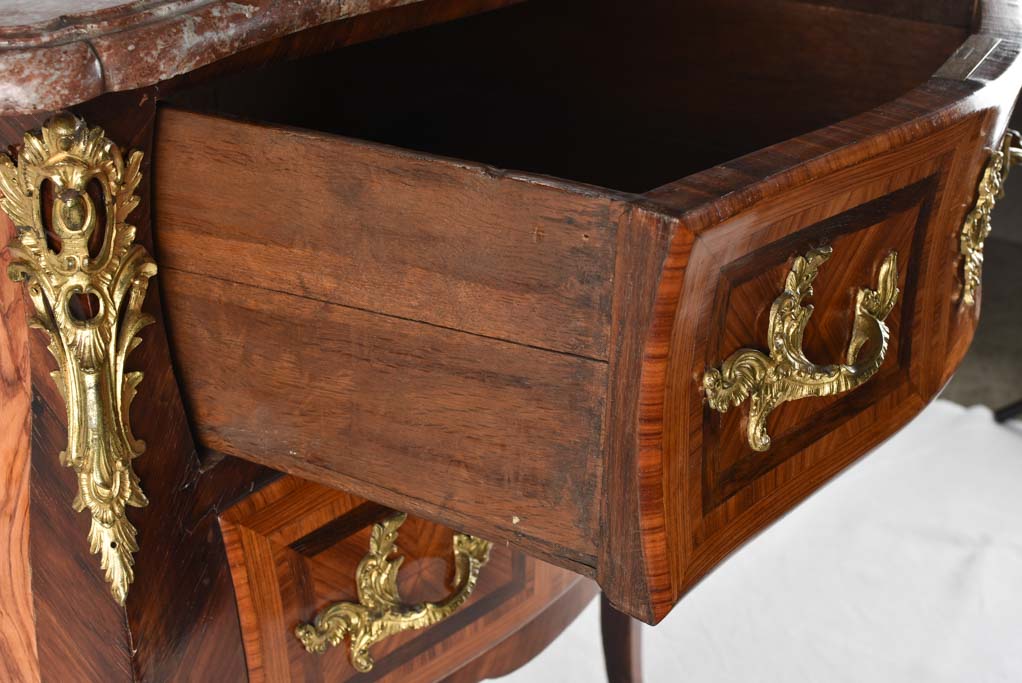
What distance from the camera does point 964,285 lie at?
79cm

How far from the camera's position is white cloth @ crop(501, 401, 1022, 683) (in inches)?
56.9

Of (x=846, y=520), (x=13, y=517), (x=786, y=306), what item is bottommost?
(x=846, y=520)

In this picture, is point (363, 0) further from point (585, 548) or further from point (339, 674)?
point (339, 674)

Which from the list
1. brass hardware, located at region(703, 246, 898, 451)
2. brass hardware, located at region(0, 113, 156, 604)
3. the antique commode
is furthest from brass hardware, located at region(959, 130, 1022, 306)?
brass hardware, located at region(0, 113, 156, 604)

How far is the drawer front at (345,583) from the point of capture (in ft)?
2.46

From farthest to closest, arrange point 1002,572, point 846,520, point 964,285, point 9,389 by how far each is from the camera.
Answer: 1. point 846,520
2. point 1002,572
3. point 964,285
4. point 9,389

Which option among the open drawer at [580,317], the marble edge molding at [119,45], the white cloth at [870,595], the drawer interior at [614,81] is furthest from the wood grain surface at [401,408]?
the white cloth at [870,595]

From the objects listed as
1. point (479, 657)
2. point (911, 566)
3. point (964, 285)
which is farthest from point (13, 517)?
point (911, 566)

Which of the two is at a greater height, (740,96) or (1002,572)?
(740,96)

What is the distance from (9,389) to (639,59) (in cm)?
56

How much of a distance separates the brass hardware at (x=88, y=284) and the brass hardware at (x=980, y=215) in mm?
450

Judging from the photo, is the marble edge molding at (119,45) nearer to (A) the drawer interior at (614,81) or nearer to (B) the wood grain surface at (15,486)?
(B) the wood grain surface at (15,486)

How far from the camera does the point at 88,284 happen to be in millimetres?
599

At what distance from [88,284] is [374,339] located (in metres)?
0.13
